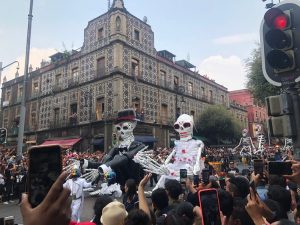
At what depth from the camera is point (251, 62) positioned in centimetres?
1986

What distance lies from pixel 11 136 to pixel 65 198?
1376 inches

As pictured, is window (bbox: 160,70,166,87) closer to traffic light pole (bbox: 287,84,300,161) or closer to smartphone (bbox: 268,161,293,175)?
traffic light pole (bbox: 287,84,300,161)

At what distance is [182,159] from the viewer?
7.68 m

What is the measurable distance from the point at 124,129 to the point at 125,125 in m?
0.11

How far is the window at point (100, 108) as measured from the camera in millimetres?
24580

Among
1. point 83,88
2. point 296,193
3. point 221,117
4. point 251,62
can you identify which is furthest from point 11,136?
point 296,193

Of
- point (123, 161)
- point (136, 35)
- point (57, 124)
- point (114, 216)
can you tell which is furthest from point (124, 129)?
point (57, 124)

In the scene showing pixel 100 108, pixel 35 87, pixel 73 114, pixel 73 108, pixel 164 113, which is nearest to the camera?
pixel 100 108

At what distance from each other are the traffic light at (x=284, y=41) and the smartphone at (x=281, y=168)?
1.35 metres

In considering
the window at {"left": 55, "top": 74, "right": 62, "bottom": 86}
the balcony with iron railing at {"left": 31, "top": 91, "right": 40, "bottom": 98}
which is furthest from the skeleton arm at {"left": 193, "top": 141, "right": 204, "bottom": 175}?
the balcony with iron railing at {"left": 31, "top": 91, "right": 40, "bottom": 98}

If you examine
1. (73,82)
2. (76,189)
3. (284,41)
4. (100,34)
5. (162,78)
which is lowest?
(76,189)

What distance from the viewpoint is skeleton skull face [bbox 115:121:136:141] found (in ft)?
26.4

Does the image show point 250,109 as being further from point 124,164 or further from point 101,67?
point 124,164

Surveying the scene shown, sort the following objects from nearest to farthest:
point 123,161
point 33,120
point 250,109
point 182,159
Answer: point 123,161 < point 182,159 < point 33,120 < point 250,109
